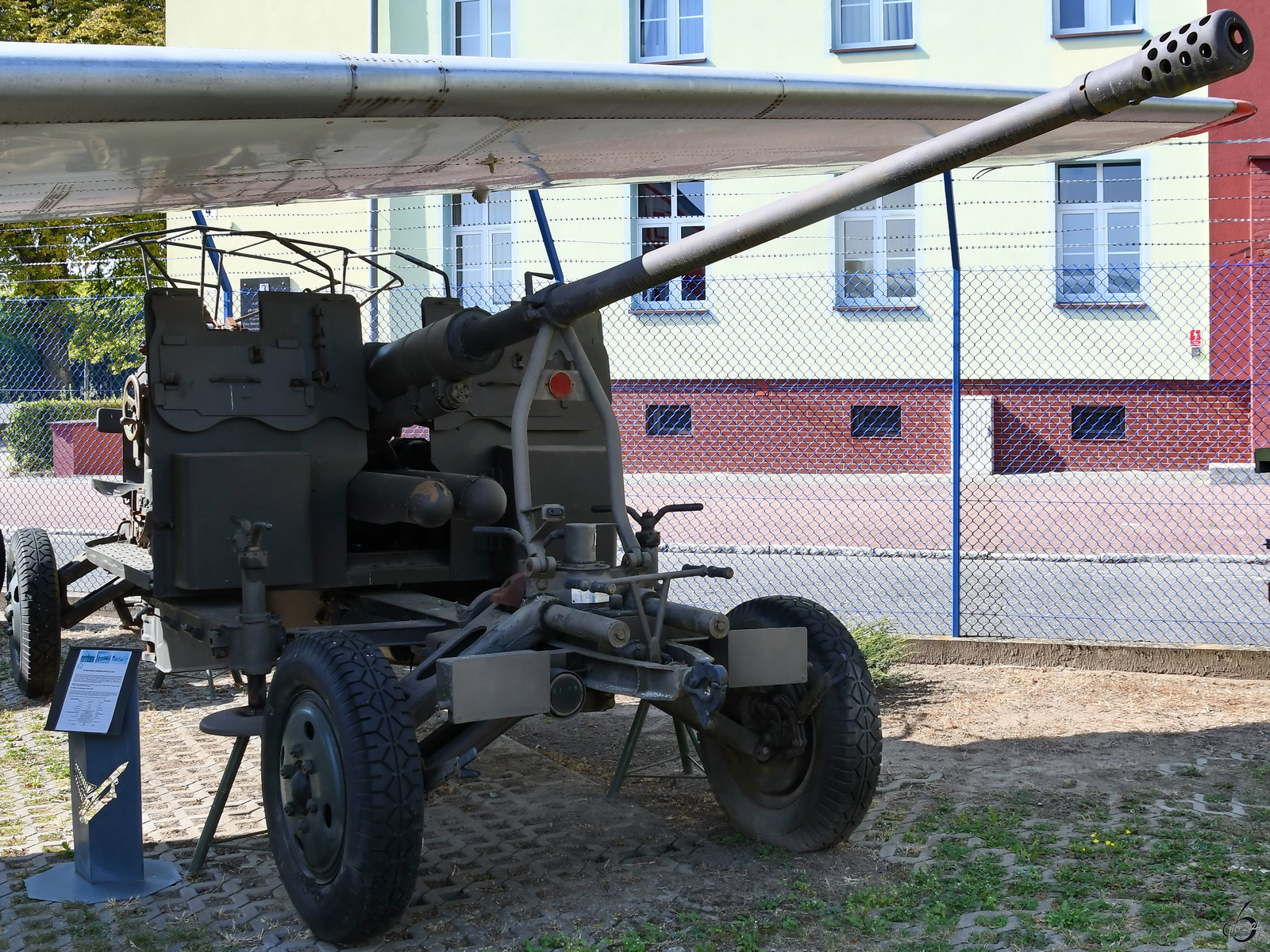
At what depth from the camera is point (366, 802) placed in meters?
3.66

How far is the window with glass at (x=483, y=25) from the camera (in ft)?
66.5

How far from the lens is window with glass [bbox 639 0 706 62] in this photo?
767 inches

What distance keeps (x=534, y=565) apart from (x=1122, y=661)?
4307 mm

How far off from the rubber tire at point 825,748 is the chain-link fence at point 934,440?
373 cm

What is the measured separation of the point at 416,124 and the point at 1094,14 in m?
15.4

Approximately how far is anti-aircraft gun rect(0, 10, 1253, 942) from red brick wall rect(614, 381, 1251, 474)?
21.0 feet

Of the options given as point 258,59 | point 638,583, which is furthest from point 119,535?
point 638,583

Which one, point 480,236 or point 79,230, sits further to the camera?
point 480,236

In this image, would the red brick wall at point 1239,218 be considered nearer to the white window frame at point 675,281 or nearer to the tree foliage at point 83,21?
the white window frame at point 675,281

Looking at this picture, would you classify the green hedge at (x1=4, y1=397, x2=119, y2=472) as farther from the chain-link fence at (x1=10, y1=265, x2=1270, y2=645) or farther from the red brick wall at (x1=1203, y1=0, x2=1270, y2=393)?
the red brick wall at (x1=1203, y1=0, x2=1270, y2=393)

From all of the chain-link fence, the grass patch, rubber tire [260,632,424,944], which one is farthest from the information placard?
the chain-link fence

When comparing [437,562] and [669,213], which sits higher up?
[669,213]

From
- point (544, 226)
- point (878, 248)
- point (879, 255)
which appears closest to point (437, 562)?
point (544, 226)

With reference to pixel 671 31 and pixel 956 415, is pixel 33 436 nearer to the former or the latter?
pixel 671 31
